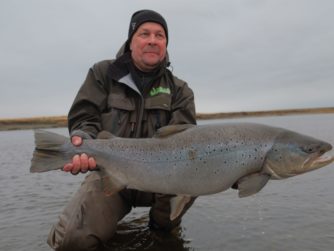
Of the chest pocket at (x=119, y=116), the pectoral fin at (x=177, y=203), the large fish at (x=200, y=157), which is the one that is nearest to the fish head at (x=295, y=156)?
the large fish at (x=200, y=157)

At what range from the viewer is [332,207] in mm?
6449

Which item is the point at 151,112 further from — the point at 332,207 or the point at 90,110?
the point at 332,207

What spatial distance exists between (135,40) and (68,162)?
6.17ft

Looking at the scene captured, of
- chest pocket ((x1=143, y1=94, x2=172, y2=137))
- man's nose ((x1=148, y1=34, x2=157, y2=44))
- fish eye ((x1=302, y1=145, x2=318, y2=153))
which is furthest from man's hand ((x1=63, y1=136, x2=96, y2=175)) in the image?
fish eye ((x1=302, y1=145, x2=318, y2=153))

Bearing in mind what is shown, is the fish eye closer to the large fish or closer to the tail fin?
the large fish

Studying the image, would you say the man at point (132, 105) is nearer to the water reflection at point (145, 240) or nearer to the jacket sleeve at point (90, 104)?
the jacket sleeve at point (90, 104)

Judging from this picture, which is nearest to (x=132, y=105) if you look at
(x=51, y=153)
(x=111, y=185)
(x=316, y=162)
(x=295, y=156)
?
(x=111, y=185)

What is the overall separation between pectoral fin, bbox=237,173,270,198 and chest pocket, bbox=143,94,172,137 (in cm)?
151

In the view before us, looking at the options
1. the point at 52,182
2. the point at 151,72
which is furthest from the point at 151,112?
the point at 52,182

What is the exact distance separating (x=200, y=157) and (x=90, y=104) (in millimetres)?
1770

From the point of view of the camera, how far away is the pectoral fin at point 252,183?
4.03 metres

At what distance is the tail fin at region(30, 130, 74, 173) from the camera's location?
417 centimetres

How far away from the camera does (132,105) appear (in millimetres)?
5129

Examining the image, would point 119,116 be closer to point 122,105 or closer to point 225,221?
Result: point 122,105
